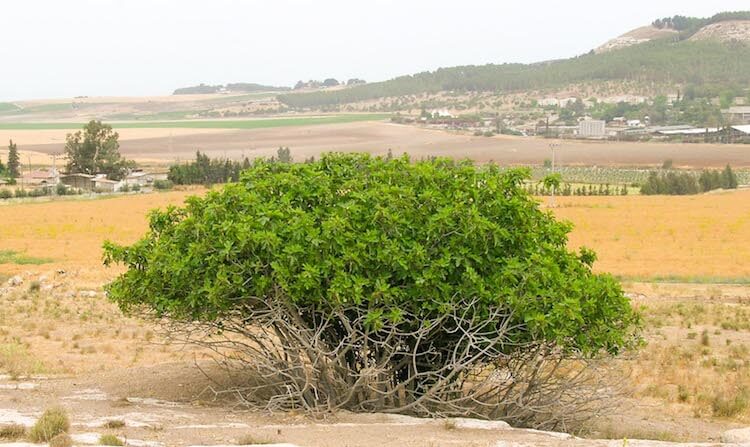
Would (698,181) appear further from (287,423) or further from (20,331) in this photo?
(287,423)

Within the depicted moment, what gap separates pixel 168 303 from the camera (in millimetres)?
12352

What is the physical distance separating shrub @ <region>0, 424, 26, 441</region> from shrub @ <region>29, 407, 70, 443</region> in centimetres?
14

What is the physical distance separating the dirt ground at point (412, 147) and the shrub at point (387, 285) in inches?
3805

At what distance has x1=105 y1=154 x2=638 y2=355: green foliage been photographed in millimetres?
11695

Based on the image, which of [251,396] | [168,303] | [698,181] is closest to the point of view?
[168,303]

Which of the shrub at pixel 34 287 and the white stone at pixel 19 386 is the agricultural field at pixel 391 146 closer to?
the shrub at pixel 34 287

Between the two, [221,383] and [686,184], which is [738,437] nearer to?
[221,383]

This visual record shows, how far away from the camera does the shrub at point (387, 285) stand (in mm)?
11750

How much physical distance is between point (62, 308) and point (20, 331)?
3402 millimetres

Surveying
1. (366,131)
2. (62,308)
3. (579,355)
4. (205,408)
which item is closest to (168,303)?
(205,408)

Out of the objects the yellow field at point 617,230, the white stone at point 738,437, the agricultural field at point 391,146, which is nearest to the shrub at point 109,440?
the white stone at point 738,437

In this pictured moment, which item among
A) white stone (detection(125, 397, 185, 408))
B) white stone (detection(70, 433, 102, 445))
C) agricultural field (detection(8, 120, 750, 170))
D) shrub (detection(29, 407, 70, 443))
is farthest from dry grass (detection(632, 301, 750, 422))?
agricultural field (detection(8, 120, 750, 170))

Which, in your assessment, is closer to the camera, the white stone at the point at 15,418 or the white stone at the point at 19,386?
the white stone at the point at 15,418

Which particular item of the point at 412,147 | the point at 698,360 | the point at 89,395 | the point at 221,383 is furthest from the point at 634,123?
the point at 89,395
